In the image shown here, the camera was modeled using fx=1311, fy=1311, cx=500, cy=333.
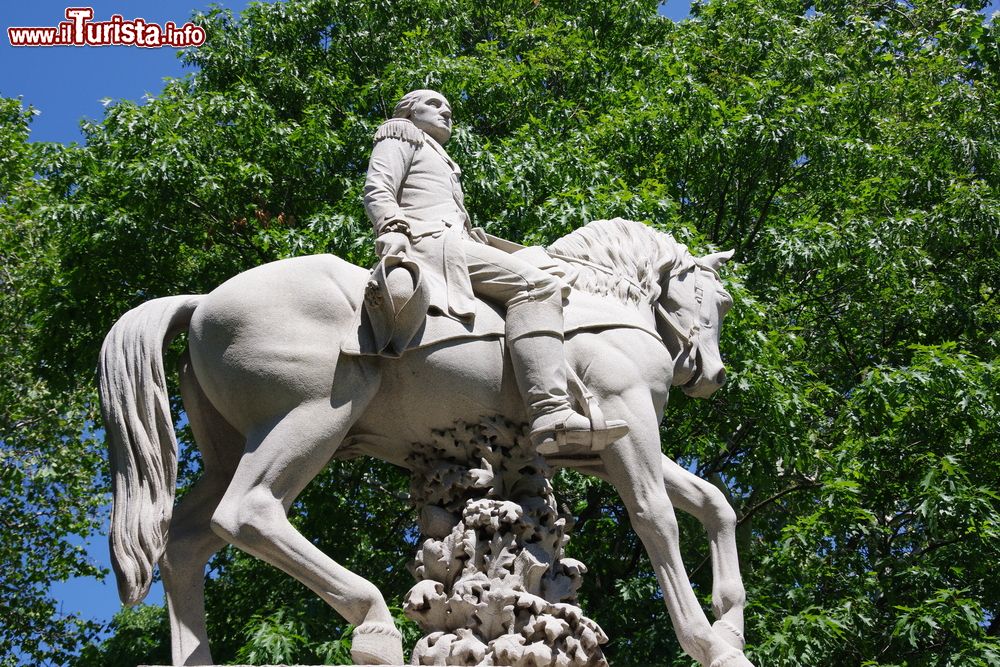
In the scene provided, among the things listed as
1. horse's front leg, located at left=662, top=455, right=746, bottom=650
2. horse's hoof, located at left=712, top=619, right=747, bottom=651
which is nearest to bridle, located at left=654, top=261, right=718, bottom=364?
horse's front leg, located at left=662, top=455, right=746, bottom=650

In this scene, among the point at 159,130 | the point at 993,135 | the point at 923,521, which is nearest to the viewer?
the point at 923,521

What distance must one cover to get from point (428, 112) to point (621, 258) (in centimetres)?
122

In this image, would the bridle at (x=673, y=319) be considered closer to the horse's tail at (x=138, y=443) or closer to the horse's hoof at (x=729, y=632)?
the horse's hoof at (x=729, y=632)

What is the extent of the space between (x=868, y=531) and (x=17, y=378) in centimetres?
1098

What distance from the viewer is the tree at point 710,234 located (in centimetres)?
1127

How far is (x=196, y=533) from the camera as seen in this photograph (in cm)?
584

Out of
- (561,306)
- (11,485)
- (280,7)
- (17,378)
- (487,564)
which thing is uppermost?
(280,7)

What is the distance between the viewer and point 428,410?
5754mm

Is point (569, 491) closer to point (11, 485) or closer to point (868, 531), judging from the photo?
point (868, 531)

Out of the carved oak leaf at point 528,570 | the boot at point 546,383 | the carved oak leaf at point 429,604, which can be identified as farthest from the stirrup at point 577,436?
the carved oak leaf at point 429,604

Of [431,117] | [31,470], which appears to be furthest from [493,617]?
[31,470]

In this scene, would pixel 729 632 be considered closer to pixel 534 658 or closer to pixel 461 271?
pixel 534 658

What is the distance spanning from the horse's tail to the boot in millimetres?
1483

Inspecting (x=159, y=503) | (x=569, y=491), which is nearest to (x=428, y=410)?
(x=159, y=503)
